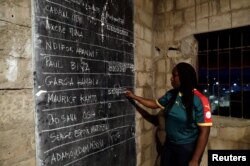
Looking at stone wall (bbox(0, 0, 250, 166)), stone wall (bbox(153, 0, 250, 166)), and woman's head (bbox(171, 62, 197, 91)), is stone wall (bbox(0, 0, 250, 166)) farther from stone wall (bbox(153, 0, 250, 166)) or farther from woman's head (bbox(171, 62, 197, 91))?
woman's head (bbox(171, 62, 197, 91))

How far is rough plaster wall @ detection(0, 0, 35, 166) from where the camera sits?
1.82 m

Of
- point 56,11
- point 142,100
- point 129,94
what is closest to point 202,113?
point 142,100

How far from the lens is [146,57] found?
4.20m

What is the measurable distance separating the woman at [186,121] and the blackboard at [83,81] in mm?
670

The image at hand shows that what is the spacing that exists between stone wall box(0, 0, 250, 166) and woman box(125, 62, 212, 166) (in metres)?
0.76

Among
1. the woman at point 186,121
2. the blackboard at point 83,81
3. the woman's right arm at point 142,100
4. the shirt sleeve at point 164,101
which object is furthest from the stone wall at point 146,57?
the woman at point 186,121

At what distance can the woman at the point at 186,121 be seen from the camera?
9.86 ft

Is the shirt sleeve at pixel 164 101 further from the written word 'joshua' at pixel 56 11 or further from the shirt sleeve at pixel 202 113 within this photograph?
the written word 'joshua' at pixel 56 11

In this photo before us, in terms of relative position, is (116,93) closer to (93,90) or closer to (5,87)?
(93,90)

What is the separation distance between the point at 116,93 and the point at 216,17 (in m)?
1.99

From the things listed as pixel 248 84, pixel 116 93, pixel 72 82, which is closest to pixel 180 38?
pixel 248 84

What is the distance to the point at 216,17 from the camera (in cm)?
376

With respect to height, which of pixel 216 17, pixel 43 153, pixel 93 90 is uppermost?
pixel 216 17

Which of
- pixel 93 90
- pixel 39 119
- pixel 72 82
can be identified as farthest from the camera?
pixel 93 90
